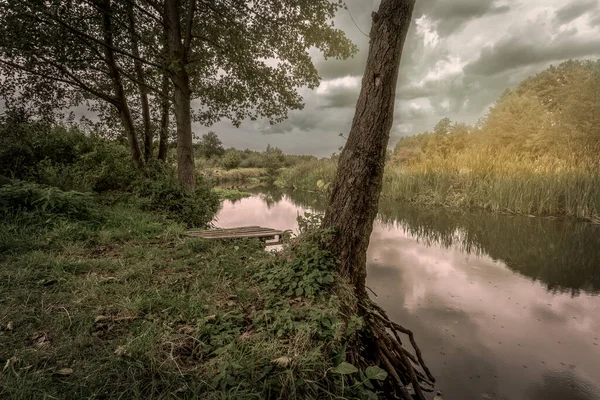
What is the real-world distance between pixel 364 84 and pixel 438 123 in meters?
38.9

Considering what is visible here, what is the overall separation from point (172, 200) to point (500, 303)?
752 cm

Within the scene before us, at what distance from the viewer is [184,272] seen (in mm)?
3514

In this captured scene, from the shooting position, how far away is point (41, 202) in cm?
508

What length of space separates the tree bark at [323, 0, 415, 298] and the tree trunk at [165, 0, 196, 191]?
6260 millimetres

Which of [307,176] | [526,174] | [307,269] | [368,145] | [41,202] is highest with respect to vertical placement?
[368,145]

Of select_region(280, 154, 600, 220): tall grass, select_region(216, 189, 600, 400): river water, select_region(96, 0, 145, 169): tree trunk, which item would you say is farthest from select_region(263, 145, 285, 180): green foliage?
select_region(216, 189, 600, 400): river water

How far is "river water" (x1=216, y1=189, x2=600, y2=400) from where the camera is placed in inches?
109

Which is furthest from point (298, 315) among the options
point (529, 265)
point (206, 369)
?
point (529, 265)

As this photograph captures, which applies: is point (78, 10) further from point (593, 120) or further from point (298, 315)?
point (593, 120)

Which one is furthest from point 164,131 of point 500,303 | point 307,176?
point 307,176

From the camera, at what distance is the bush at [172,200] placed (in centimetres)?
745

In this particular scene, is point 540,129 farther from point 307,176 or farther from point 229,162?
point 229,162

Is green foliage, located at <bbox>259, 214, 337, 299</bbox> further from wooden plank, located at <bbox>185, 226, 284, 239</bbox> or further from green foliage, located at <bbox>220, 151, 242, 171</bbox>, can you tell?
green foliage, located at <bbox>220, 151, 242, 171</bbox>

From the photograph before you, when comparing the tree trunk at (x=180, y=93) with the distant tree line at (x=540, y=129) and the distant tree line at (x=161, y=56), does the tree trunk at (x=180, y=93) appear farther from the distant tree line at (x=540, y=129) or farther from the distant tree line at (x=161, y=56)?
the distant tree line at (x=540, y=129)
